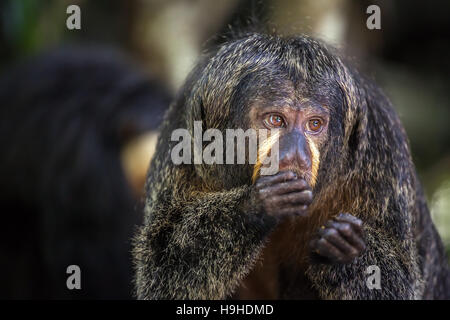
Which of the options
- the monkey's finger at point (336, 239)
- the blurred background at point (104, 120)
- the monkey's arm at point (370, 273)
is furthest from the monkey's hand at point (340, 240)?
the blurred background at point (104, 120)

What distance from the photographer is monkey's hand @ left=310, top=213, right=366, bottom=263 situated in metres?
2.82

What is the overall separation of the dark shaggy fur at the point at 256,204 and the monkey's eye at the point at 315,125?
10 cm

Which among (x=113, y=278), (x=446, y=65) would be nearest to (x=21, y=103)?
(x=113, y=278)

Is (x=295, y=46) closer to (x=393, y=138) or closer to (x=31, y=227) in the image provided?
(x=393, y=138)

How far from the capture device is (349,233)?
9.31ft

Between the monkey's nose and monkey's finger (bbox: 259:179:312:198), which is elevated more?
the monkey's nose

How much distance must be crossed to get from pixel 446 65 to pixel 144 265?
23.9 ft

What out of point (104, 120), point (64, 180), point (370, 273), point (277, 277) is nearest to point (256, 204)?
point (370, 273)

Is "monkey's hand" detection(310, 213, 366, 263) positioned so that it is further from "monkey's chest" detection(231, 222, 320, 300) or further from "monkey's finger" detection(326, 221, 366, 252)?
"monkey's chest" detection(231, 222, 320, 300)

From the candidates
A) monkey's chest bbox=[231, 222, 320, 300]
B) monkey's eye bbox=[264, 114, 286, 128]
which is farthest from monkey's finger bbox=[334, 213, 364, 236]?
monkey's chest bbox=[231, 222, 320, 300]

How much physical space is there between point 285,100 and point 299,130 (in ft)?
0.51

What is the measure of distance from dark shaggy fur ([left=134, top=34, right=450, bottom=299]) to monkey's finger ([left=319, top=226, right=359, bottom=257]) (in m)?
0.23

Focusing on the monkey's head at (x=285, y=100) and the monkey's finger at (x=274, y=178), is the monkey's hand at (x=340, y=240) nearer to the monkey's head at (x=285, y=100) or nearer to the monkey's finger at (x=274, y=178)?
the monkey's head at (x=285, y=100)

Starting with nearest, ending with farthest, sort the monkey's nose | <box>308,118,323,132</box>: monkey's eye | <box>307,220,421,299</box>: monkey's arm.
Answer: the monkey's nose
<box>308,118,323,132</box>: monkey's eye
<box>307,220,421,299</box>: monkey's arm
